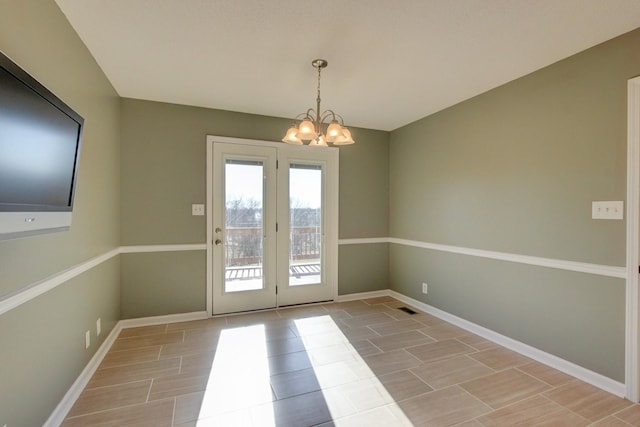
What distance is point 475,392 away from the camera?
2.15 meters

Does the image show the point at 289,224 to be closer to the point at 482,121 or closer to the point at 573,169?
the point at 482,121

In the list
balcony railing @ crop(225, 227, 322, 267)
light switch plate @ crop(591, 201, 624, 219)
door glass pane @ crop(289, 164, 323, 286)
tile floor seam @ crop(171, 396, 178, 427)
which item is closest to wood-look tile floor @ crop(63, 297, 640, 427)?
tile floor seam @ crop(171, 396, 178, 427)

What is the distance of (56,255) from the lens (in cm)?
179

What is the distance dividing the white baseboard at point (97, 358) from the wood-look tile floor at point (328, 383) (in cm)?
5

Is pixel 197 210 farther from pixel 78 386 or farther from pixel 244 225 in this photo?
pixel 78 386

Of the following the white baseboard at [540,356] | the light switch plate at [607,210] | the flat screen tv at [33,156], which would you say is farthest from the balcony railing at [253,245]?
the light switch plate at [607,210]

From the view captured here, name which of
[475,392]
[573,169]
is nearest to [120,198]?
[475,392]

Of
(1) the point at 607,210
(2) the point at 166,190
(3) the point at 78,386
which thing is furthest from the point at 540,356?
(2) the point at 166,190

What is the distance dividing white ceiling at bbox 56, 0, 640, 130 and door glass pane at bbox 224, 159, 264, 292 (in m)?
0.94

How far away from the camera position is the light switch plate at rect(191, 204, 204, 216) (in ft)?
11.7

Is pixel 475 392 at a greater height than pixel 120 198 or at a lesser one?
lesser

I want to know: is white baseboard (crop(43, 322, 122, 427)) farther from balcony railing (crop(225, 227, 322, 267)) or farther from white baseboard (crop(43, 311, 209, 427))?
balcony railing (crop(225, 227, 322, 267))

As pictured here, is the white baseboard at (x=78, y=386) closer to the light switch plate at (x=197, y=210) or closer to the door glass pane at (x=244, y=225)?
the door glass pane at (x=244, y=225)

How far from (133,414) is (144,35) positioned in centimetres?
254
